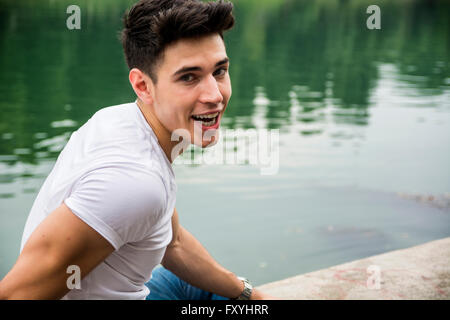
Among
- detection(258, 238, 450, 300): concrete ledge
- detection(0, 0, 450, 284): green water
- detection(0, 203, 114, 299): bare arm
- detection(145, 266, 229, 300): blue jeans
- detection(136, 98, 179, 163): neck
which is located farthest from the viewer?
detection(0, 0, 450, 284): green water

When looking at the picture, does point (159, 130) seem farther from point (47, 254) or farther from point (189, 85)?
point (47, 254)

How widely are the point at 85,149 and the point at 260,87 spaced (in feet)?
74.3

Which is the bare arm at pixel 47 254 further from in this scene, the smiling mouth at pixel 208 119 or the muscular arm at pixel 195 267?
the muscular arm at pixel 195 267

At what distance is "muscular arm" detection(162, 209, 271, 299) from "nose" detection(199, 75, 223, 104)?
76cm

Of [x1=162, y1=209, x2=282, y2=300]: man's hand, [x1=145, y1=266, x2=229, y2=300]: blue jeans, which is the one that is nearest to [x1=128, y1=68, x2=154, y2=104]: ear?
[x1=162, y1=209, x2=282, y2=300]: man's hand

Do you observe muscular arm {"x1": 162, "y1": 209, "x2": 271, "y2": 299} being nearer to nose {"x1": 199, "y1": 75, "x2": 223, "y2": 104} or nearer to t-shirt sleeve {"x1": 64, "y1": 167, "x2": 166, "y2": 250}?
nose {"x1": 199, "y1": 75, "x2": 223, "y2": 104}

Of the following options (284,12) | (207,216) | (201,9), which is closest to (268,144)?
(207,216)

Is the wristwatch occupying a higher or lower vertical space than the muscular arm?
lower

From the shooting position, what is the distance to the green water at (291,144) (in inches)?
299

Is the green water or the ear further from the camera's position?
the green water

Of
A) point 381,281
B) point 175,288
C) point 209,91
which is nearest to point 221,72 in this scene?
point 209,91

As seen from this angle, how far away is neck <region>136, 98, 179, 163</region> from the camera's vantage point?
2.52 meters

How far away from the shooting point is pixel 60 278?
208 centimetres
